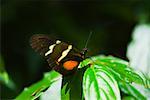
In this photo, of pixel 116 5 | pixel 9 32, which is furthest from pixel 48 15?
pixel 116 5

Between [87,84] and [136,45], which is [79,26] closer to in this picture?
[136,45]

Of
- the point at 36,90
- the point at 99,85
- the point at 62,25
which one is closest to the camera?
the point at 99,85

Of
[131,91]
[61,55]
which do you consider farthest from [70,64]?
[131,91]

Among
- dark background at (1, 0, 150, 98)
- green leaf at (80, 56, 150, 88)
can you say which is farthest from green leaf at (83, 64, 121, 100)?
dark background at (1, 0, 150, 98)

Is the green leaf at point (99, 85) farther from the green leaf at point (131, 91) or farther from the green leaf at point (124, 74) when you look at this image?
the green leaf at point (131, 91)

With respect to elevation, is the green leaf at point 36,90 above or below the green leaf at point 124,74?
below

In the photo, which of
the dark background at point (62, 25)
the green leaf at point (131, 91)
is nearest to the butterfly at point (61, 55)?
the green leaf at point (131, 91)

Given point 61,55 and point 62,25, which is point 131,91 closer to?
point 61,55
